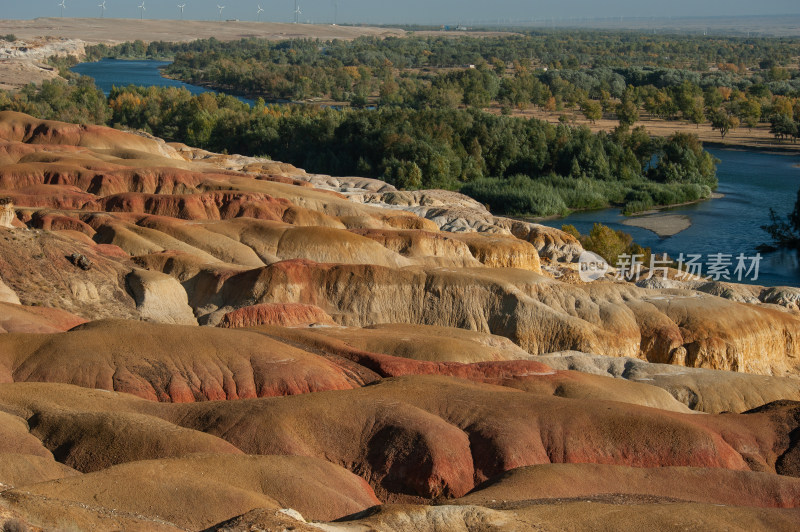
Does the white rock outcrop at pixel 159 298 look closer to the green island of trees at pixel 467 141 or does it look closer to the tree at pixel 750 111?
the green island of trees at pixel 467 141

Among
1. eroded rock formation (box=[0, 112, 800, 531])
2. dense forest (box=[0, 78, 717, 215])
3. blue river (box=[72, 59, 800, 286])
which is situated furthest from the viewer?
dense forest (box=[0, 78, 717, 215])

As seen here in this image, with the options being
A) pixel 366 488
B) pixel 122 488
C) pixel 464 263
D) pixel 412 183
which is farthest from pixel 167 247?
pixel 412 183

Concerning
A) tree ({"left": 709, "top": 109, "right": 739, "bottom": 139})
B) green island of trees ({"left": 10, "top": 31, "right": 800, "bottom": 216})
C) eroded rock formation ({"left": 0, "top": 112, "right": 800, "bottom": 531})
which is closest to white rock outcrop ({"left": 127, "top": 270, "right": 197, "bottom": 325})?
eroded rock formation ({"left": 0, "top": 112, "right": 800, "bottom": 531})

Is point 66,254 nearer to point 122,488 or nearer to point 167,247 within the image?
point 167,247

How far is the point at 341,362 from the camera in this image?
36156 mm

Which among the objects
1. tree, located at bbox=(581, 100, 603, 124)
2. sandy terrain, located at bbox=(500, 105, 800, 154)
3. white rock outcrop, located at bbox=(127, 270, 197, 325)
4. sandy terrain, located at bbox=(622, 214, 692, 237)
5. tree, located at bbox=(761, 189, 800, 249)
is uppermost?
white rock outcrop, located at bbox=(127, 270, 197, 325)

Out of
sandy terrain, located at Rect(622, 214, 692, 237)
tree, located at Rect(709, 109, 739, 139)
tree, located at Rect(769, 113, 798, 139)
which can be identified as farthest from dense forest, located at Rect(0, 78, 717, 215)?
tree, located at Rect(769, 113, 798, 139)

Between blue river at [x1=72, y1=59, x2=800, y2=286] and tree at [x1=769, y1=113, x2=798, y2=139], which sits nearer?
blue river at [x1=72, y1=59, x2=800, y2=286]

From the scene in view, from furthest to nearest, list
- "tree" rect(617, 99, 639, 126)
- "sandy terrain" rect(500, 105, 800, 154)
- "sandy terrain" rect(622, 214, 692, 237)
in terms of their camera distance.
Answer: "tree" rect(617, 99, 639, 126) → "sandy terrain" rect(500, 105, 800, 154) → "sandy terrain" rect(622, 214, 692, 237)

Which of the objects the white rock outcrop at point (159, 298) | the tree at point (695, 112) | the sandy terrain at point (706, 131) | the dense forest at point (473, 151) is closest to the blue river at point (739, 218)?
the dense forest at point (473, 151)

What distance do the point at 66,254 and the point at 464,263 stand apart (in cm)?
2453

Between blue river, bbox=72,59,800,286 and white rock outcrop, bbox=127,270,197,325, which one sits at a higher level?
white rock outcrop, bbox=127,270,197,325

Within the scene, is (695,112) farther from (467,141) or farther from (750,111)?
(467,141)

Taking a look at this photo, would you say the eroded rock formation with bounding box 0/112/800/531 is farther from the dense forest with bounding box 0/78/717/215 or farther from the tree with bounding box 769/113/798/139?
the tree with bounding box 769/113/798/139
